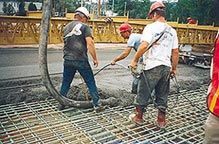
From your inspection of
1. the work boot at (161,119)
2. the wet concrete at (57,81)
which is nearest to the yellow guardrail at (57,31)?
the wet concrete at (57,81)

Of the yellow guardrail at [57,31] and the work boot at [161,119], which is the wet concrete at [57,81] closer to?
the yellow guardrail at [57,31]

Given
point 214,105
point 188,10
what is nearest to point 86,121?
point 214,105

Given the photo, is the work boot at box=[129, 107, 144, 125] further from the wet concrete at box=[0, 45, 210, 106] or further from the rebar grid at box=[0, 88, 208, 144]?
the wet concrete at box=[0, 45, 210, 106]

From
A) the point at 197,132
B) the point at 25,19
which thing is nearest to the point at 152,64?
the point at 197,132

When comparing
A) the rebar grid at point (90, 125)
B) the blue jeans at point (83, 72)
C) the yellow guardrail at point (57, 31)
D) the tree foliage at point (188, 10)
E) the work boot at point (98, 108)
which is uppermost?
the tree foliage at point (188, 10)

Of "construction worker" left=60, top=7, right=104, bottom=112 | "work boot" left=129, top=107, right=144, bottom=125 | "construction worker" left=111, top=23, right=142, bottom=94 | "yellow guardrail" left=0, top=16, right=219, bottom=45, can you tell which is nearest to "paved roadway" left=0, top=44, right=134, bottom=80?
"yellow guardrail" left=0, top=16, right=219, bottom=45

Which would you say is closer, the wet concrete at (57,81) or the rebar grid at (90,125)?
the rebar grid at (90,125)

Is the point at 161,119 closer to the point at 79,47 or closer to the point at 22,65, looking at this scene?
the point at 79,47

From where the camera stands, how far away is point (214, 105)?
182 centimetres

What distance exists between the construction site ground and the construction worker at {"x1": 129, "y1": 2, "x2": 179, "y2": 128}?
330 mm

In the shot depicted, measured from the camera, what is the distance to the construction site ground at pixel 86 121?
353 centimetres

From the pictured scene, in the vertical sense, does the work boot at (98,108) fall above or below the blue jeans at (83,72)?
below

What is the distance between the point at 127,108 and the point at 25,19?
5679 millimetres

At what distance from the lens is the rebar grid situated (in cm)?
350
